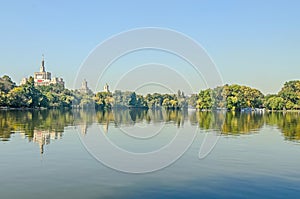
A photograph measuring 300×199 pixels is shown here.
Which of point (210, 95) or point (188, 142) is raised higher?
point (210, 95)

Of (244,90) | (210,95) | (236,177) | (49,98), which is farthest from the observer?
(244,90)

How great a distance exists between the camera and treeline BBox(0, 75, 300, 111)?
396ft

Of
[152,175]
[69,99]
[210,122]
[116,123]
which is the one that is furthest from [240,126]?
[69,99]

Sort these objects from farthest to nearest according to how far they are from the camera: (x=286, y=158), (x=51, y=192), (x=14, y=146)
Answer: (x=14, y=146)
(x=286, y=158)
(x=51, y=192)

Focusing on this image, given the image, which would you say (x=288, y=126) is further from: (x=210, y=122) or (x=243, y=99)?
(x=243, y=99)

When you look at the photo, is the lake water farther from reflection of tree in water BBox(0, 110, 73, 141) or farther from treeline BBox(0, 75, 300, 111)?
treeline BBox(0, 75, 300, 111)

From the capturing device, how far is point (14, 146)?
82.6ft

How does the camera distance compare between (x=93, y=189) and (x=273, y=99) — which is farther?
(x=273, y=99)

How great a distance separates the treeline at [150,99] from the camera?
12062cm

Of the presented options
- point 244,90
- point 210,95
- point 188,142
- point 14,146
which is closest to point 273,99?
point 244,90

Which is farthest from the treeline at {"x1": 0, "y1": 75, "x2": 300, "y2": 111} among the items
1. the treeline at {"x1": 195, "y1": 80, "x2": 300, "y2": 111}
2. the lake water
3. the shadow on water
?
the lake water

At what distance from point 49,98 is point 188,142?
122 m

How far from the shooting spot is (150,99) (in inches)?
6939

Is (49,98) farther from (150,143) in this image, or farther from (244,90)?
(150,143)
